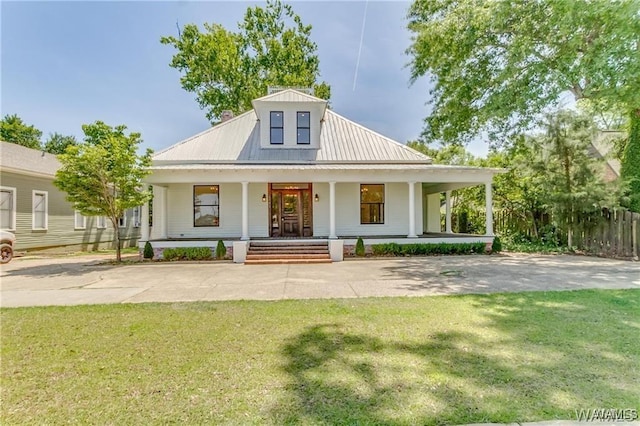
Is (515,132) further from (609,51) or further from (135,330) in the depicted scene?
(135,330)

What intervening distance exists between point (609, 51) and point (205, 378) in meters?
11.8

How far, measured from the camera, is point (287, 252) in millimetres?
12086

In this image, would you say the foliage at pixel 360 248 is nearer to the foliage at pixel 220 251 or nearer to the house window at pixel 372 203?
the house window at pixel 372 203

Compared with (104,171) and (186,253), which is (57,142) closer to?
(104,171)

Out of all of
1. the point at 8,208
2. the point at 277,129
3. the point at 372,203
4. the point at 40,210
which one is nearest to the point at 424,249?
the point at 372,203

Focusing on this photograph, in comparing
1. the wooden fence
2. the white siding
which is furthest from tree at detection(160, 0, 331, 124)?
the wooden fence

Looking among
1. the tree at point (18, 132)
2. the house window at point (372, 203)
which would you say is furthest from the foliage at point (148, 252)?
the tree at point (18, 132)

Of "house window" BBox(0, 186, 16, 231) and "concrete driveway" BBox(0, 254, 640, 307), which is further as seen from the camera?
"house window" BBox(0, 186, 16, 231)

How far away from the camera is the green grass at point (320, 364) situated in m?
2.48

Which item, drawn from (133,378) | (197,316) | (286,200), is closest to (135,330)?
(197,316)

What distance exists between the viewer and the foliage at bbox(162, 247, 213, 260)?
11961mm

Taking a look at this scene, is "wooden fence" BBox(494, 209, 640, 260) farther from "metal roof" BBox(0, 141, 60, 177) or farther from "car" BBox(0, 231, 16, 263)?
"metal roof" BBox(0, 141, 60, 177)

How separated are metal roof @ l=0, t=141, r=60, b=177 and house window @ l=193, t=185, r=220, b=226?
7337 millimetres

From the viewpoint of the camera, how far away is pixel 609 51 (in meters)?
8.64
